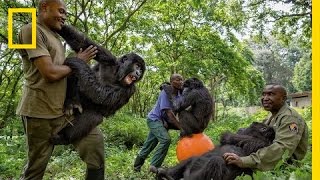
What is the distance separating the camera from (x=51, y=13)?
397 centimetres

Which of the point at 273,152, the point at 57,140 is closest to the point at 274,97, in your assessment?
the point at 273,152

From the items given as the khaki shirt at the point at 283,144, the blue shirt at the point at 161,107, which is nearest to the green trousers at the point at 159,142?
the blue shirt at the point at 161,107

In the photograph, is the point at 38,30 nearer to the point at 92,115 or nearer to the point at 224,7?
the point at 92,115

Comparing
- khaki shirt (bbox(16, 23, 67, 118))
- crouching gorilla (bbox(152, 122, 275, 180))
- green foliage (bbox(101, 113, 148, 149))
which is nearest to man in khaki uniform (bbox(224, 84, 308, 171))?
crouching gorilla (bbox(152, 122, 275, 180))

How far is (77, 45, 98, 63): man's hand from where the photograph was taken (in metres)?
4.30

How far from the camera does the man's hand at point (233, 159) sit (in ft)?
14.7

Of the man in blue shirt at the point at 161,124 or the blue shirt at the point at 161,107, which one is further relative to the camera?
the blue shirt at the point at 161,107

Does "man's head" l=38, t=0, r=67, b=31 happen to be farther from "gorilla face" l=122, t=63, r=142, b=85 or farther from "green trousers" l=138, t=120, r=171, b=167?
"green trousers" l=138, t=120, r=171, b=167

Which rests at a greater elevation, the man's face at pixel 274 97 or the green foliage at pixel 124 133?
the man's face at pixel 274 97

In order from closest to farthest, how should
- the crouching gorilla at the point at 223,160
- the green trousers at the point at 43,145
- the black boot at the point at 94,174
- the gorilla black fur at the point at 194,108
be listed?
the green trousers at the point at 43,145, the black boot at the point at 94,174, the crouching gorilla at the point at 223,160, the gorilla black fur at the point at 194,108

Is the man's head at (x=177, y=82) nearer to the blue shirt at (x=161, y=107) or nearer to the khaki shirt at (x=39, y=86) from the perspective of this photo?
the blue shirt at (x=161, y=107)

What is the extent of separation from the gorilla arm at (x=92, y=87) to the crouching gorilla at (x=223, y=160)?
4.20 ft

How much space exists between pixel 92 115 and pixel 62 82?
51 cm

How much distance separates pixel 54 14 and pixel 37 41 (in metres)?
0.39
